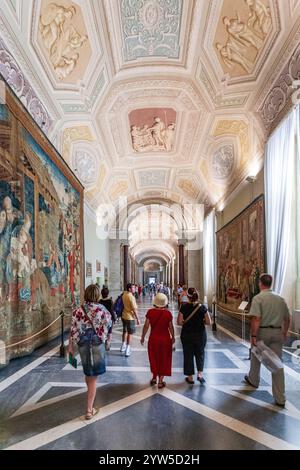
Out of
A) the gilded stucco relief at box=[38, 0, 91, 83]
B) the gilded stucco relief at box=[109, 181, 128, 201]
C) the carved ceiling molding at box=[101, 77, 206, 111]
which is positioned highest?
the carved ceiling molding at box=[101, 77, 206, 111]

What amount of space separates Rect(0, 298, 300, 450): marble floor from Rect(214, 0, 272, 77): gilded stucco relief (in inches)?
306

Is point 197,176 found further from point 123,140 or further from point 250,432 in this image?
point 250,432

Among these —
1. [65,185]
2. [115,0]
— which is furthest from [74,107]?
[115,0]

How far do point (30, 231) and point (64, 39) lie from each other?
4987 mm

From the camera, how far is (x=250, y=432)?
338 cm

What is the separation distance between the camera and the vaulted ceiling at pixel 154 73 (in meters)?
6.27

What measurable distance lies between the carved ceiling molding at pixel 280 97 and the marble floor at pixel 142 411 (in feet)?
21.6

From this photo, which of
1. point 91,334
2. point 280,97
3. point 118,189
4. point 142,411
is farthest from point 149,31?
point 118,189

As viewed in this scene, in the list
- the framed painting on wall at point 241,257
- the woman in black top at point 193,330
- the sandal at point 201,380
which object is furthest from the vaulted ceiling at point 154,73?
the sandal at point 201,380

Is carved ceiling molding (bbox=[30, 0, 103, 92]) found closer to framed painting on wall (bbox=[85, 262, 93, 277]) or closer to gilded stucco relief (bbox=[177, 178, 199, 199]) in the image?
framed painting on wall (bbox=[85, 262, 93, 277])

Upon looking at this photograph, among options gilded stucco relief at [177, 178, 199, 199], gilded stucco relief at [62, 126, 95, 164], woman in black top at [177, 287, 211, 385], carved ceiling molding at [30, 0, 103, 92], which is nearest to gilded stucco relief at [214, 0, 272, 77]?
carved ceiling molding at [30, 0, 103, 92]

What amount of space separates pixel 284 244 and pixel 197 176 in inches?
344

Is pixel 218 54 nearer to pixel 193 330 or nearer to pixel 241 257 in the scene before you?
pixel 241 257

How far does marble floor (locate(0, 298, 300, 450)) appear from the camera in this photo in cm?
320
